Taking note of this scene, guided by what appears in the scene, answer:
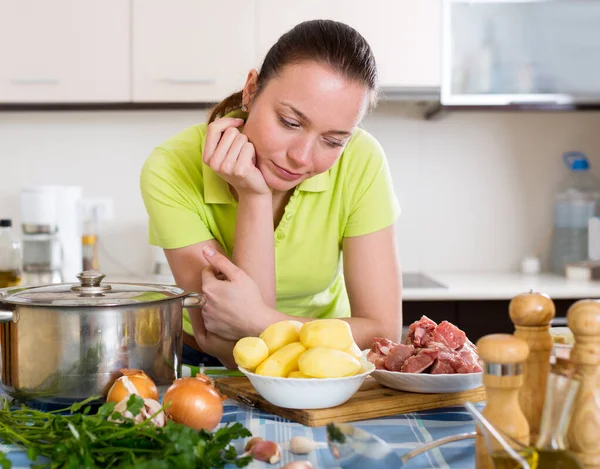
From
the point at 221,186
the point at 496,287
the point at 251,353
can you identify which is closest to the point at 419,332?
the point at 251,353

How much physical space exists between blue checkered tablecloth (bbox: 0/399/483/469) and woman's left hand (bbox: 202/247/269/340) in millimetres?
239

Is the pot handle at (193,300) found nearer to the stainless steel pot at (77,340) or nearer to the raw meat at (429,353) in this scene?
the stainless steel pot at (77,340)

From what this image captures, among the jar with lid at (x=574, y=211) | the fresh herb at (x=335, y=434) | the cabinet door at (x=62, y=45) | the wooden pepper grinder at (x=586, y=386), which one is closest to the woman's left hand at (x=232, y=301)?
the fresh herb at (x=335, y=434)

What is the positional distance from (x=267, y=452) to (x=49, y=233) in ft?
6.72

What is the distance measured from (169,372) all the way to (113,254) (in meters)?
2.06

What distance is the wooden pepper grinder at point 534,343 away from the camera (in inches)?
31.8

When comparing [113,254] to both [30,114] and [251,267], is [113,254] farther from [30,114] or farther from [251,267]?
[251,267]

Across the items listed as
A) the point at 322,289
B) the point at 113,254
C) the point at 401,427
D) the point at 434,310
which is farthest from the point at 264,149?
the point at 113,254

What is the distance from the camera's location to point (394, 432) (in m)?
0.98

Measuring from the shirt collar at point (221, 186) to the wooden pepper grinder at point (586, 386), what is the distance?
0.87 metres

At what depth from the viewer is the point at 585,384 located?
0.77m

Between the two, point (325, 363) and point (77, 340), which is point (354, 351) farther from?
point (77, 340)

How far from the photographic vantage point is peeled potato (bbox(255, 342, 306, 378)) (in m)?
1.04

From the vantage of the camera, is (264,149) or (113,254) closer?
(264,149)
